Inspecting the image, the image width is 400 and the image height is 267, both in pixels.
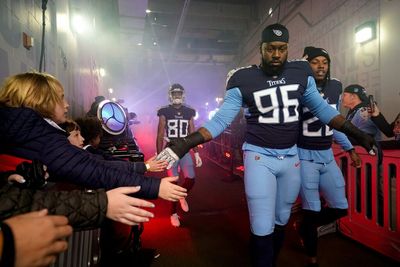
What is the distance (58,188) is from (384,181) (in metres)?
3.60

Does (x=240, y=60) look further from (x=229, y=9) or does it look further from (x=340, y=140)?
(x=340, y=140)

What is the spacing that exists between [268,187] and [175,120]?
3.05m

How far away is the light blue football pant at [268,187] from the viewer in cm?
227

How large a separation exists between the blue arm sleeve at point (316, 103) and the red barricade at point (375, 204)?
1.31 meters

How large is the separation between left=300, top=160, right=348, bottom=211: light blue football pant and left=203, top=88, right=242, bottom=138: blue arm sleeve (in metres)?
1.04

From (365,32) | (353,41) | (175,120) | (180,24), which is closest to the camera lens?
(175,120)

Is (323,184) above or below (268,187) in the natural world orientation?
below

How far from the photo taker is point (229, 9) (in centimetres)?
1210

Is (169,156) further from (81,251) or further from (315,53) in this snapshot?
(315,53)

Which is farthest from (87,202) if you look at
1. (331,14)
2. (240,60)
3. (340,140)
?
Result: (240,60)

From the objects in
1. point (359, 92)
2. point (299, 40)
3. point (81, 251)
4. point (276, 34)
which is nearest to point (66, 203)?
point (81, 251)

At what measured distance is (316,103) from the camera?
257cm

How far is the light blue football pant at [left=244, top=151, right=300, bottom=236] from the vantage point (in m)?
2.27

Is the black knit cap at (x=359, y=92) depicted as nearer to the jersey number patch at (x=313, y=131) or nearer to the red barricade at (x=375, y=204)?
the red barricade at (x=375, y=204)
